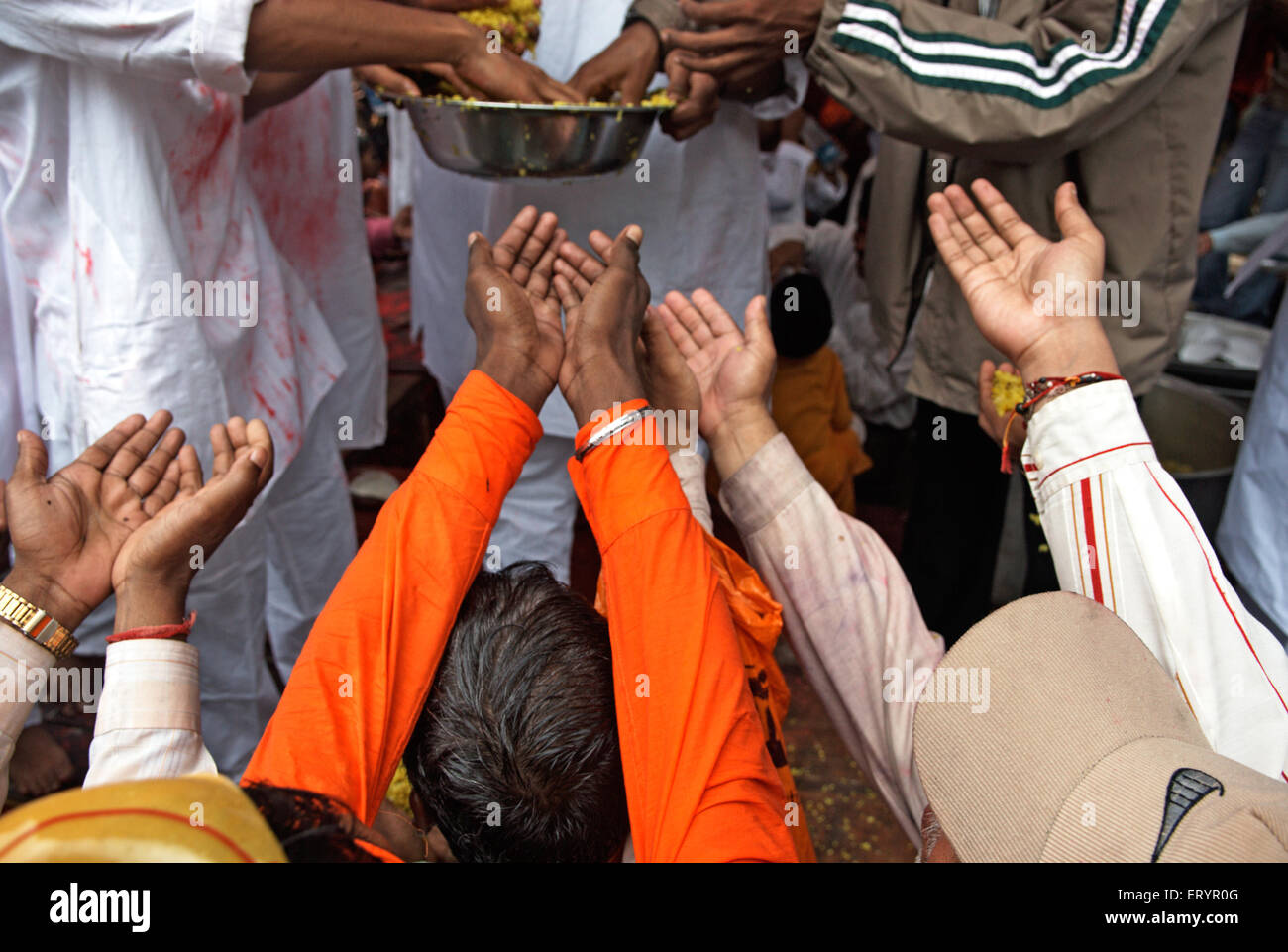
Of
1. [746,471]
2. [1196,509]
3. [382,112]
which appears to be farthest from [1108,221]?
[382,112]

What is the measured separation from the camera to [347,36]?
1508 millimetres

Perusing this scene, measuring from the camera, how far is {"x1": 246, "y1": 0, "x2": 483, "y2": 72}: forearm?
4.74ft

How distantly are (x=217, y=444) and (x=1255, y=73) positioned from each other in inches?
155

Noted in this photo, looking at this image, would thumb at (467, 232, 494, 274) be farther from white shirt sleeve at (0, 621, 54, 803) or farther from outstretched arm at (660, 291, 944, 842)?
white shirt sleeve at (0, 621, 54, 803)

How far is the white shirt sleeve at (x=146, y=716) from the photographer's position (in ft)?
3.40

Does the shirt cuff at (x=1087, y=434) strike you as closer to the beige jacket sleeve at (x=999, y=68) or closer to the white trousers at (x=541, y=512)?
the beige jacket sleeve at (x=999, y=68)

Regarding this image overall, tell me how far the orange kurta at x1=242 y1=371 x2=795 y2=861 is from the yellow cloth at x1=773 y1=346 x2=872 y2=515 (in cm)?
184

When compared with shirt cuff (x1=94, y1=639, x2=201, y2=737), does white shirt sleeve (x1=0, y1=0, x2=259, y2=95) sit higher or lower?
higher

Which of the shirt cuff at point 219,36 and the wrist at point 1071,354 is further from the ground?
the shirt cuff at point 219,36

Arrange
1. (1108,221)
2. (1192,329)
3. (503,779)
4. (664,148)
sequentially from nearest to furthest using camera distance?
(503,779) < (1108,221) < (664,148) < (1192,329)

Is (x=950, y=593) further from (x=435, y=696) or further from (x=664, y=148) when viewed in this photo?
(x=435, y=696)

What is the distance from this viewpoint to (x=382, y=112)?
20.7ft

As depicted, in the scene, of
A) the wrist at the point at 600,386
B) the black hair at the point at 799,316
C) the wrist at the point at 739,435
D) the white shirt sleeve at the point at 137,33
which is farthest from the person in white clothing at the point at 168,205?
the black hair at the point at 799,316

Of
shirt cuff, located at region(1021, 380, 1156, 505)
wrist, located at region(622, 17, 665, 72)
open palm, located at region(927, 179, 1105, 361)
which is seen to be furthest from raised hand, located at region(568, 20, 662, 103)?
shirt cuff, located at region(1021, 380, 1156, 505)
